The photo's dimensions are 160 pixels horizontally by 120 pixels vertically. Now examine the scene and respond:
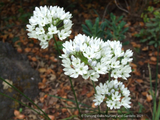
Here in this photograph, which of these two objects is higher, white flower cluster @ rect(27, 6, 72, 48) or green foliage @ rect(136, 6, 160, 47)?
green foliage @ rect(136, 6, 160, 47)

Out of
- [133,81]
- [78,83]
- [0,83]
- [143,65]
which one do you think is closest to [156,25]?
[143,65]

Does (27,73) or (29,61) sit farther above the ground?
(29,61)

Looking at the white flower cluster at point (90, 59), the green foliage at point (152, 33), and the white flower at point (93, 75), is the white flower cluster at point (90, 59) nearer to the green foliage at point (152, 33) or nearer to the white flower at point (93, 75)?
the white flower at point (93, 75)

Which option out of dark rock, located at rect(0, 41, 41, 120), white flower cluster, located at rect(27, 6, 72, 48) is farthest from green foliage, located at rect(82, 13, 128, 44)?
dark rock, located at rect(0, 41, 41, 120)

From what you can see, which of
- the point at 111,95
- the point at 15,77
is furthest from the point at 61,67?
the point at 111,95

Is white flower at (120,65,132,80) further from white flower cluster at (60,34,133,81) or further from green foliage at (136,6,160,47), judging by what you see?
green foliage at (136,6,160,47)

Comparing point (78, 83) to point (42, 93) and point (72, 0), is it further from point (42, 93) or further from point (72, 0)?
point (72, 0)

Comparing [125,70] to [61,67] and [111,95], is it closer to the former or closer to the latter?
[111,95]
